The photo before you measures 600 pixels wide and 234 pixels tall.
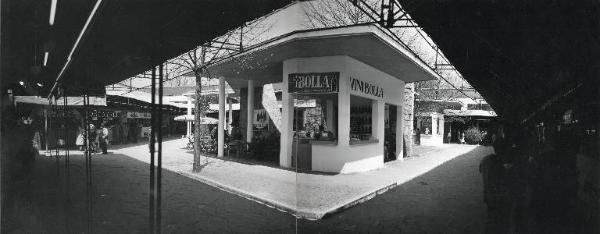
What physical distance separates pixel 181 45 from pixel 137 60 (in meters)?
2.78

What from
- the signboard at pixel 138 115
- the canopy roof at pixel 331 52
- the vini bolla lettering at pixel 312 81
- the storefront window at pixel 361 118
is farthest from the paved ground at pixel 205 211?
the signboard at pixel 138 115

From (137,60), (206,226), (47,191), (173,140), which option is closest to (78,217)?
(206,226)

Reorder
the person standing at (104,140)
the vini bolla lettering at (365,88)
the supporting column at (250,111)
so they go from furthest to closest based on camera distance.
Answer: the person standing at (104,140) < the supporting column at (250,111) < the vini bolla lettering at (365,88)

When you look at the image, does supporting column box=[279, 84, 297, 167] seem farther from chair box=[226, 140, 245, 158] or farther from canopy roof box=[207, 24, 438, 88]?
chair box=[226, 140, 245, 158]

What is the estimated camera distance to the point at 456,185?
10.7 metres

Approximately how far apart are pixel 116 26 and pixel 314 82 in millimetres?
7118

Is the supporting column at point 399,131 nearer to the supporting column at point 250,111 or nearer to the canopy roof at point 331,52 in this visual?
the canopy roof at point 331,52

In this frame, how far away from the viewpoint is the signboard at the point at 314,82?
1135cm

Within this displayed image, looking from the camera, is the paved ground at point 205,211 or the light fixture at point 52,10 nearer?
the light fixture at point 52,10

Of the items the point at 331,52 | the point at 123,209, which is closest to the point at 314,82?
the point at 331,52

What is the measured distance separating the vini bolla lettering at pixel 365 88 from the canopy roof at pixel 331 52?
2.32 feet

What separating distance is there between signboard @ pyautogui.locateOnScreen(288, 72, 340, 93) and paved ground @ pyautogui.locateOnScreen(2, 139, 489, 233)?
11.5 feet

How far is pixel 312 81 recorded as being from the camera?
38.2 feet

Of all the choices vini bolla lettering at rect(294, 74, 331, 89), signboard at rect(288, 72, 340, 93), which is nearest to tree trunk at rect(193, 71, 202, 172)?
signboard at rect(288, 72, 340, 93)
